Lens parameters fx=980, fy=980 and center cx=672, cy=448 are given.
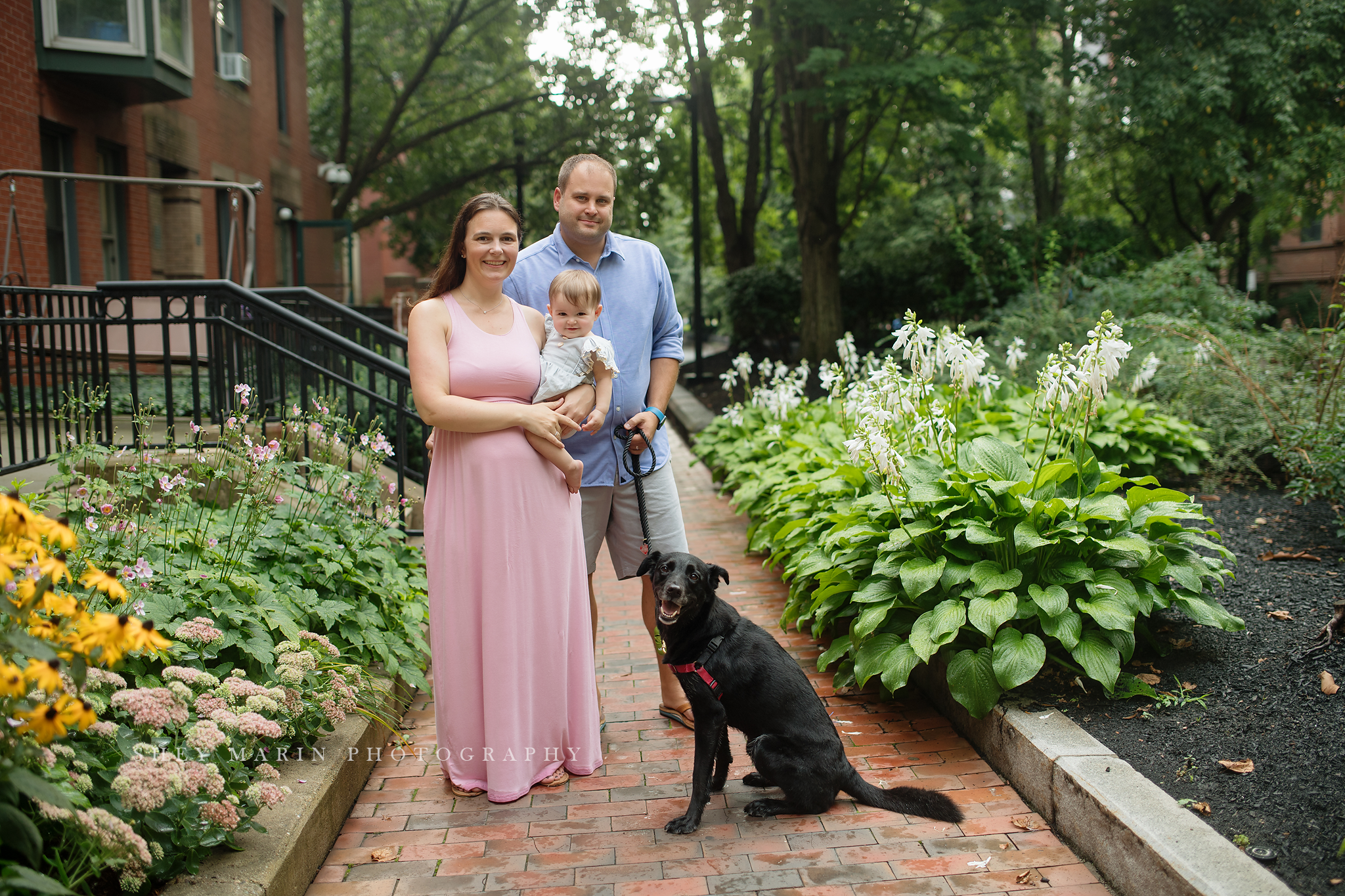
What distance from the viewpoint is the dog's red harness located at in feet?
11.3

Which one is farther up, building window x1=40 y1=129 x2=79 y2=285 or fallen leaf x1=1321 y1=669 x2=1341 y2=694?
building window x1=40 y1=129 x2=79 y2=285

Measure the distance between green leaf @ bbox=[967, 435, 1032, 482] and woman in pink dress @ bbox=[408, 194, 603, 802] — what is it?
208cm

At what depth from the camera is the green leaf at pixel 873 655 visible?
162 inches

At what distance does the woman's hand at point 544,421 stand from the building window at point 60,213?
10337 mm

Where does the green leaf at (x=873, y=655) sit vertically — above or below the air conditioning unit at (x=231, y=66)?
below

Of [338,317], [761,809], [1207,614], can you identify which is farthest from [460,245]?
[338,317]

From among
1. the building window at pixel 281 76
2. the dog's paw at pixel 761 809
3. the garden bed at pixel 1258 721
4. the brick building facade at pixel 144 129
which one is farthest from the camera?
the building window at pixel 281 76

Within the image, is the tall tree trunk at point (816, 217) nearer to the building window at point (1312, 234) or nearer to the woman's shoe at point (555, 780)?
the woman's shoe at point (555, 780)

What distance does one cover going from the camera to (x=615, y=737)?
428 centimetres

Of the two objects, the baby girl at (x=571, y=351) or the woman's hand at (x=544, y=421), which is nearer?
the woman's hand at (x=544, y=421)

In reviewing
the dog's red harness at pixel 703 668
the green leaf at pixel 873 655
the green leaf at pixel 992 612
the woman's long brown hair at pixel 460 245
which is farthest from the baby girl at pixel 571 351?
the green leaf at pixel 992 612

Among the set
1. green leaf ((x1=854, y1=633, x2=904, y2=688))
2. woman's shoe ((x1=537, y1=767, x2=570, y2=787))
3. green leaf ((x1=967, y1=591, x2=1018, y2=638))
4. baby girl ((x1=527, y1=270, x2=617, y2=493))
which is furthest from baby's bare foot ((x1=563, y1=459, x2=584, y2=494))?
green leaf ((x1=967, y1=591, x2=1018, y2=638))

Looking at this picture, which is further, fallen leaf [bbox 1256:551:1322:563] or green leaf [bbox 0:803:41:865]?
fallen leaf [bbox 1256:551:1322:563]

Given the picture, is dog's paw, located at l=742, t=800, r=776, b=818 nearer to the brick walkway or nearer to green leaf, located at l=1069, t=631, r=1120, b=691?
the brick walkway
